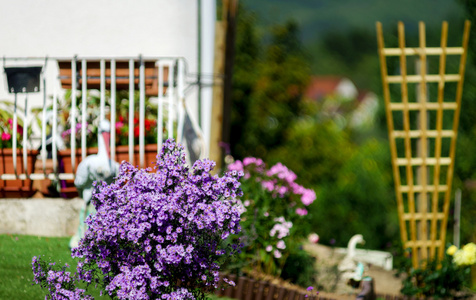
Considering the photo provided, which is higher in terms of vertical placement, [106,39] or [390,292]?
[106,39]

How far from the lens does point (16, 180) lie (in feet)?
17.6

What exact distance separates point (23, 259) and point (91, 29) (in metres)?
2.37

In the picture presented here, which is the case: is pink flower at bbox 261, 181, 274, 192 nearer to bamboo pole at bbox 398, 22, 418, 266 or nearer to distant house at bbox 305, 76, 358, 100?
bamboo pole at bbox 398, 22, 418, 266

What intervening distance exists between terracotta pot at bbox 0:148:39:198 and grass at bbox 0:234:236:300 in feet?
1.50

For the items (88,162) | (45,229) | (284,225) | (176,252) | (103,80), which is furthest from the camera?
(284,225)

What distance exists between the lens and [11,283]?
14.1ft

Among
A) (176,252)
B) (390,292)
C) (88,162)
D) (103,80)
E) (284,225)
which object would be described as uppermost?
(103,80)

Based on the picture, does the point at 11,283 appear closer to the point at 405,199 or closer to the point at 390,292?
the point at 390,292

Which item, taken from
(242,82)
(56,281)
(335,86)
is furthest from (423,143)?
(335,86)

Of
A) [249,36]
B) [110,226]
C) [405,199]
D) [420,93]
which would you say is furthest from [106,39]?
[249,36]

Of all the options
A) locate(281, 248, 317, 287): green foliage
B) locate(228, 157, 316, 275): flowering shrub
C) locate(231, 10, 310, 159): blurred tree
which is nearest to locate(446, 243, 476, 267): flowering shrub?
locate(281, 248, 317, 287): green foliage

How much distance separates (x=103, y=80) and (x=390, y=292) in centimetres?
371

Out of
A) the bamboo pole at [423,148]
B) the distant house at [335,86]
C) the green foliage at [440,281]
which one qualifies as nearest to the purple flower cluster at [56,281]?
the green foliage at [440,281]

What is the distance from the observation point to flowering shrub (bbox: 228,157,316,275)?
601 centimetres
